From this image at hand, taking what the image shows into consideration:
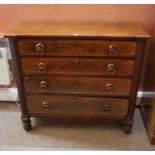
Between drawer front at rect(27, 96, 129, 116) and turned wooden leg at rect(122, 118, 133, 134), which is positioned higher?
drawer front at rect(27, 96, 129, 116)

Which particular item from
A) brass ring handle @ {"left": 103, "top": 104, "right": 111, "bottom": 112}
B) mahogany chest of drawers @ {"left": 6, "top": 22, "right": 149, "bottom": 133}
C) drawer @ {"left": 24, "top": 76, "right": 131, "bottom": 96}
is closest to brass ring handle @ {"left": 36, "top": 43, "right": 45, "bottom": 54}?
mahogany chest of drawers @ {"left": 6, "top": 22, "right": 149, "bottom": 133}

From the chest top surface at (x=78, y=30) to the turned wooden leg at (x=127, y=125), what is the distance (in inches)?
26.5

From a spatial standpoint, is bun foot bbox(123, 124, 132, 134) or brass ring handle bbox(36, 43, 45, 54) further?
bun foot bbox(123, 124, 132, 134)

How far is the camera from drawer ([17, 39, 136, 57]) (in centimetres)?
130

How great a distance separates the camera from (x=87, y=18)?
166 centimetres

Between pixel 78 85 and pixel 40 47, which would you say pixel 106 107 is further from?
pixel 40 47

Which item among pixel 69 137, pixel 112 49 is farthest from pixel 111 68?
pixel 69 137

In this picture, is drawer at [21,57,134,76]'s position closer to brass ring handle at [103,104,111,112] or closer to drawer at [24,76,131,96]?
drawer at [24,76,131,96]

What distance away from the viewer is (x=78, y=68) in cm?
139

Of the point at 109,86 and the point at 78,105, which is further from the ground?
the point at 109,86

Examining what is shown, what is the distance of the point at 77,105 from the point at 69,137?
283 millimetres

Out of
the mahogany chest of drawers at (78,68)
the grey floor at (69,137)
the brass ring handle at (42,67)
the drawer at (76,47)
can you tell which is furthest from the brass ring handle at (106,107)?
the brass ring handle at (42,67)

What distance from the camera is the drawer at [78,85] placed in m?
1.44

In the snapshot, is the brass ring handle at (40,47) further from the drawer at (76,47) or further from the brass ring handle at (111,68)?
the brass ring handle at (111,68)
